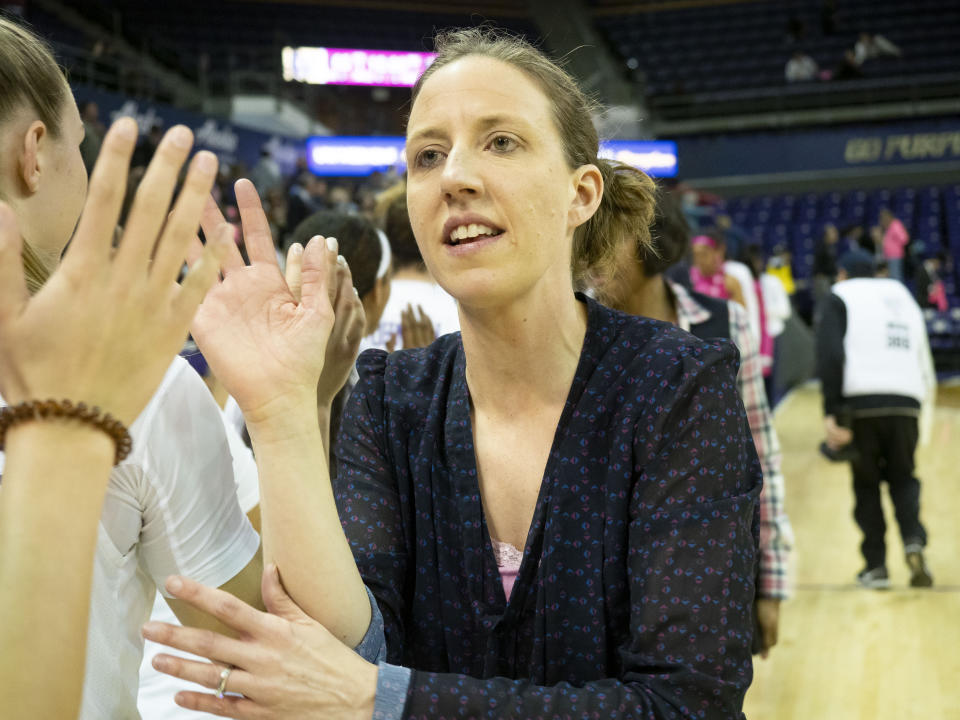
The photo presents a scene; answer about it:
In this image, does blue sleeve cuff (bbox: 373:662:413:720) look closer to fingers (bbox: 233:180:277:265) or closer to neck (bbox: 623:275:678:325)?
fingers (bbox: 233:180:277:265)

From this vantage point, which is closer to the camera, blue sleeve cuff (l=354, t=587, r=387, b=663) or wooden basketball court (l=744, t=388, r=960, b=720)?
blue sleeve cuff (l=354, t=587, r=387, b=663)

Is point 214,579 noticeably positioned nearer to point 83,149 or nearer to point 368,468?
point 368,468

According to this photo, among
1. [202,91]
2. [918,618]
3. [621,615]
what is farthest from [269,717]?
[202,91]

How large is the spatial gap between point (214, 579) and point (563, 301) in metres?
0.64

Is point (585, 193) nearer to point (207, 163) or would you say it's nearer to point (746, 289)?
point (207, 163)

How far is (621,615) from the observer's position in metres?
1.30

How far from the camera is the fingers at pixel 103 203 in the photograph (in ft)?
2.60

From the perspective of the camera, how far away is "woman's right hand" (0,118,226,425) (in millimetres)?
792

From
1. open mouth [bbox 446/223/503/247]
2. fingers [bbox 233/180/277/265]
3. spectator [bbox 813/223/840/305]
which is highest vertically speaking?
spectator [bbox 813/223/840/305]

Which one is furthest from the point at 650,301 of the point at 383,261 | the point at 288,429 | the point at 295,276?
the point at 288,429

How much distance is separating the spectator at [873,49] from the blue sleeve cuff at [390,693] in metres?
17.2

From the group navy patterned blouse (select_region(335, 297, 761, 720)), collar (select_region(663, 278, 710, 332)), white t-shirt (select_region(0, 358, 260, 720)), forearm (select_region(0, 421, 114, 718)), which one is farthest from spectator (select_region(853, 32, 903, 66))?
forearm (select_region(0, 421, 114, 718))

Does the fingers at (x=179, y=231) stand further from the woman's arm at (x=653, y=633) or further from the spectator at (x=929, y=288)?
the spectator at (x=929, y=288)

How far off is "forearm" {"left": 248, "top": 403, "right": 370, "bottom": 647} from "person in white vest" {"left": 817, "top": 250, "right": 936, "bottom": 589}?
13.5 ft
